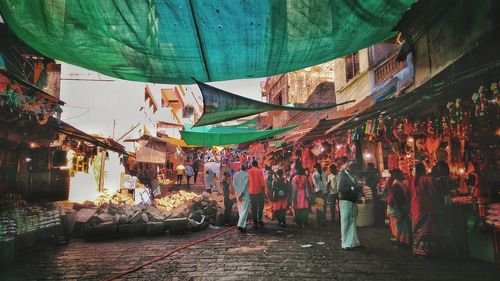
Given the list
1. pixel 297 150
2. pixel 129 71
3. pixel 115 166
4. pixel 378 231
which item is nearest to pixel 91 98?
pixel 115 166

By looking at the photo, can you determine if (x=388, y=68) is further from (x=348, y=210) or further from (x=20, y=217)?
(x=20, y=217)

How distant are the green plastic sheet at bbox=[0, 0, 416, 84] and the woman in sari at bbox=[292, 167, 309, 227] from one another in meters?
6.61

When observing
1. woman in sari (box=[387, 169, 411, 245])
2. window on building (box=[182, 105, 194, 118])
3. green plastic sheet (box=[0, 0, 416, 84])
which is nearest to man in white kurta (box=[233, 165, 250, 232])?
woman in sari (box=[387, 169, 411, 245])

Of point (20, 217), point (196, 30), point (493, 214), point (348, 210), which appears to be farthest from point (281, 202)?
point (196, 30)

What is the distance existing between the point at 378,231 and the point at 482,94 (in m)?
5.24

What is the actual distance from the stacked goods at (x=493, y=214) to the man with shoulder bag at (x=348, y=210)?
2.57m

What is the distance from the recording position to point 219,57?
416 cm

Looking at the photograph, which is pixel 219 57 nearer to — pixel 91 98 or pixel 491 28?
pixel 491 28

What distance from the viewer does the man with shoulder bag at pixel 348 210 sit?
707cm

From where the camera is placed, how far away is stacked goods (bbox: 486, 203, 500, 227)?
5.20 meters

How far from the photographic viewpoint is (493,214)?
530 centimetres

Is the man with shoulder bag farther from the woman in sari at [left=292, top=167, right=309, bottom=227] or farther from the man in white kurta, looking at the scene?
the man in white kurta

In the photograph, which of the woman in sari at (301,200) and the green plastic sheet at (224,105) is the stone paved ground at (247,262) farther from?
the green plastic sheet at (224,105)

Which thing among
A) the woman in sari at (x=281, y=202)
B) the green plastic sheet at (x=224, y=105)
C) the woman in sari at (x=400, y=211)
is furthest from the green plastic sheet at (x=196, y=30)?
the woman in sari at (x=281, y=202)
